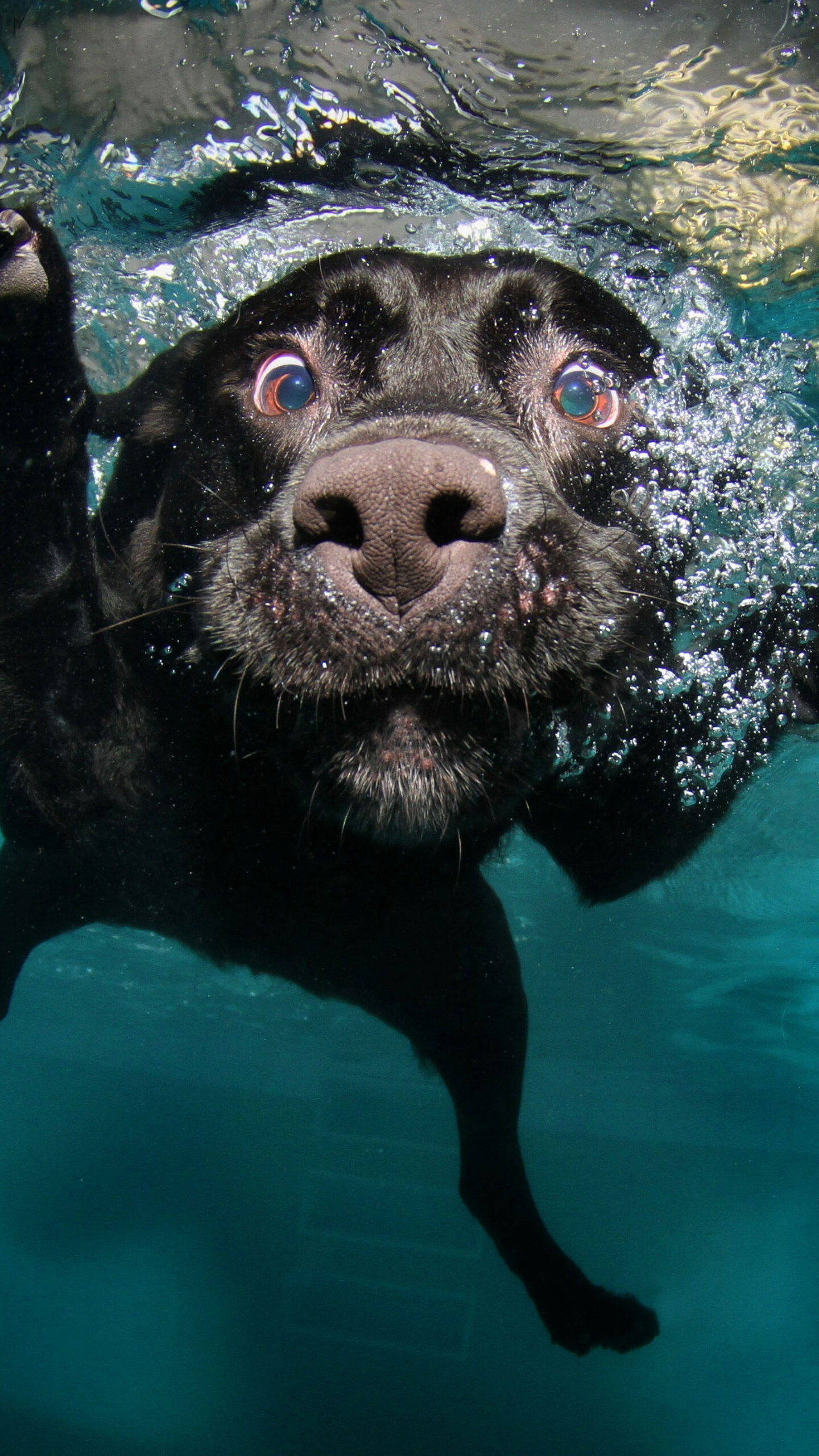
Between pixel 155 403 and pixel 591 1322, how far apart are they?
7586mm

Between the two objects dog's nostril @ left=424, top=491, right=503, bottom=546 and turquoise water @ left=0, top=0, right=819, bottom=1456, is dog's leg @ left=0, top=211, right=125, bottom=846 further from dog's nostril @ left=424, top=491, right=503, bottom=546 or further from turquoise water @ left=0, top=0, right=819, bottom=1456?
dog's nostril @ left=424, top=491, right=503, bottom=546

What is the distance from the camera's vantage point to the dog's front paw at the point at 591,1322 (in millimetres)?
6828

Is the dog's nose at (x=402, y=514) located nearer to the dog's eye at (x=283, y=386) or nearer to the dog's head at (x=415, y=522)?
the dog's head at (x=415, y=522)

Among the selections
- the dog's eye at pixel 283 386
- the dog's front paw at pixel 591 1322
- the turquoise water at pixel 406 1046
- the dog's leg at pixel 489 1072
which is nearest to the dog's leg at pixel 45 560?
the dog's eye at pixel 283 386

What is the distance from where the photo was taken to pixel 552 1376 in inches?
1951

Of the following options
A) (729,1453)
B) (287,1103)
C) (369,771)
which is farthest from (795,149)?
(729,1453)

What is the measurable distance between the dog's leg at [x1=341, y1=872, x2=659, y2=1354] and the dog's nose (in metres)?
4.73

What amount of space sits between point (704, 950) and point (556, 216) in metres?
16.1

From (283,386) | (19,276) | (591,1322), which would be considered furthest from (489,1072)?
(19,276)

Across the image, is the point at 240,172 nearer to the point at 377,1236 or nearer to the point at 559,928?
the point at 559,928

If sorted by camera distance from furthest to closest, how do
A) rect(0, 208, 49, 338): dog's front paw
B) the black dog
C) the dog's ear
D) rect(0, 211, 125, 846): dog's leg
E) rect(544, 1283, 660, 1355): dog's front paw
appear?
rect(544, 1283, 660, 1355): dog's front paw, the dog's ear, rect(0, 211, 125, 846): dog's leg, rect(0, 208, 49, 338): dog's front paw, the black dog

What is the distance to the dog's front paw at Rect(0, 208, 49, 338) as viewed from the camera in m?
3.39

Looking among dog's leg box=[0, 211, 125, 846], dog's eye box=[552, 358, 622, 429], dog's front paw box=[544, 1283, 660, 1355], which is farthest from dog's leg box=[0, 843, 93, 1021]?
dog's front paw box=[544, 1283, 660, 1355]

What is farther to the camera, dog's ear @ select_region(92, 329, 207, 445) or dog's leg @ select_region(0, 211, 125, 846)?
dog's ear @ select_region(92, 329, 207, 445)
